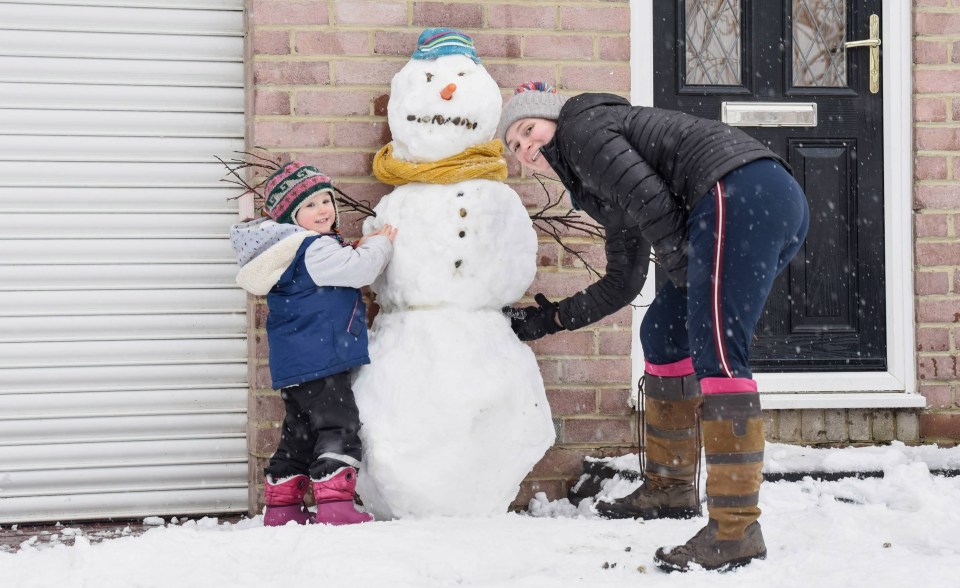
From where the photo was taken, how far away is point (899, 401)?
13.5ft

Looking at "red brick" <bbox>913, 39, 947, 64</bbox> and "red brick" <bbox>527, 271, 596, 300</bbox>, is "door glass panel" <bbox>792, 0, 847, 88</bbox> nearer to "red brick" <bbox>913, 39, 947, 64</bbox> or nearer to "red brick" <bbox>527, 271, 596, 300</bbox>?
"red brick" <bbox>913, 39, 947, 64</bbox>

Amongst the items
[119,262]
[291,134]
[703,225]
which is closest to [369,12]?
[291,134]

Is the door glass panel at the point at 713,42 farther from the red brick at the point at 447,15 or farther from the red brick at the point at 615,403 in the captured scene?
the red brick at the point at 615,403

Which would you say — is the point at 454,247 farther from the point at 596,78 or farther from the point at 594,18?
the point at 594,18

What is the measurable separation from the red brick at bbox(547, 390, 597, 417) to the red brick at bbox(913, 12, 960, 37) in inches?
84.0

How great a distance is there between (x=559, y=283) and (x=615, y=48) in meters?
1.01

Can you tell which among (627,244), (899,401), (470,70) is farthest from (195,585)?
(899,401)

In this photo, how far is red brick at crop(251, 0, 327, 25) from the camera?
3.80 metres

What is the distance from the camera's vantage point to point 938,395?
4184 mm

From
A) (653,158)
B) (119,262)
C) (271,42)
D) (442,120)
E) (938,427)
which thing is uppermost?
(271,42)

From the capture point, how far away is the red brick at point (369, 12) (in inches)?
152

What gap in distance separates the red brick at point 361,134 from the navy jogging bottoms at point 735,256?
1.56m

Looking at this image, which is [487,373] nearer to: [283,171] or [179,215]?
[283,171]

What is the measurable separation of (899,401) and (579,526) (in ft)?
5.74
